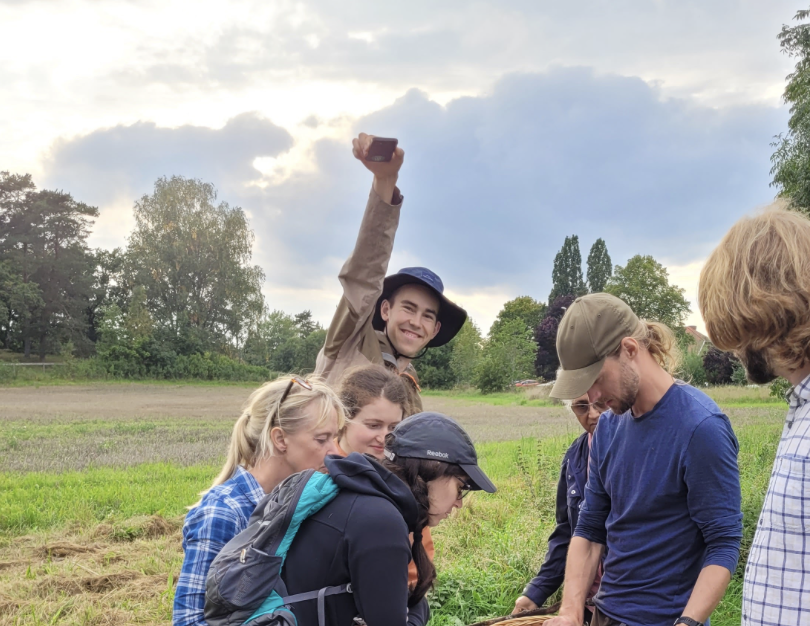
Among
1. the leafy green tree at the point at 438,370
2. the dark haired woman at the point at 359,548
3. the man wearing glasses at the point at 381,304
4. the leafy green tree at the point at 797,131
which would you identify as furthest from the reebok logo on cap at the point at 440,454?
the leafy green tree at the point at 438,370

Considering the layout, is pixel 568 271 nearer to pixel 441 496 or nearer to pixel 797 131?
pixel 797 131

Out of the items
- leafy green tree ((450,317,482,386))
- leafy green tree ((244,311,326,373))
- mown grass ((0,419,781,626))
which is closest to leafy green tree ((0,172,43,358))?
leafy green tree ((244,311,326,373))

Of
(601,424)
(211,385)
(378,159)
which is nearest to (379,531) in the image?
(601,424)

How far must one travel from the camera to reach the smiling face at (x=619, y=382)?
216 centimetres

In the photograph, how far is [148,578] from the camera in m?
5.27

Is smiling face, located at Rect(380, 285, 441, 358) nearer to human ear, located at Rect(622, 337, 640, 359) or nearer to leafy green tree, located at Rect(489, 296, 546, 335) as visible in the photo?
human ear, located at Rect(622, 337, 640, 359)

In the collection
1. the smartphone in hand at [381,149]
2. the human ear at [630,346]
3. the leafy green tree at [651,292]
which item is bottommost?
the human ear at [630,346]

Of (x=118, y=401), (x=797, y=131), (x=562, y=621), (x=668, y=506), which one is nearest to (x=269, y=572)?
(x=562, y=621)

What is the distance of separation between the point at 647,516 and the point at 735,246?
3.21 feet

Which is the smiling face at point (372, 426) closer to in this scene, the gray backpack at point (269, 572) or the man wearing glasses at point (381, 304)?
the man wearing glasses at point (381, 304)

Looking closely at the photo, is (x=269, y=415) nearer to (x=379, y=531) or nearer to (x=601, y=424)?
(x=379, y=531)

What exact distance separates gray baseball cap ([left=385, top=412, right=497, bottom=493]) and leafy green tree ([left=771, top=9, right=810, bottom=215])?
29.6 ft

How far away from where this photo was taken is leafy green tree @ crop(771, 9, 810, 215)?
381 inches

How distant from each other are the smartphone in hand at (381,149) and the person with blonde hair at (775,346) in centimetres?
148
